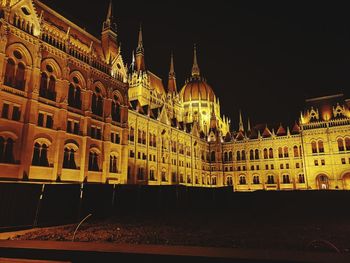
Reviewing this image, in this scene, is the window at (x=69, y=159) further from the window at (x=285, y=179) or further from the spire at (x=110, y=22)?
the window at (x=285, y=179)

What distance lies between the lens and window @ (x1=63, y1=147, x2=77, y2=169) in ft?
98.6

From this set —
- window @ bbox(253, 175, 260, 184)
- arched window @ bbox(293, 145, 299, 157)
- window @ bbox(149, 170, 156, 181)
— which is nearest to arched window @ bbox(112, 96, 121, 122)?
window @ bbox(149, 170, 156, 181)

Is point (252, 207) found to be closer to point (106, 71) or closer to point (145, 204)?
point (145, 204)

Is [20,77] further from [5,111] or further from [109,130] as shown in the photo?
[109,130]

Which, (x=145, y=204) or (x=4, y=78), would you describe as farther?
(x=4, y=78)

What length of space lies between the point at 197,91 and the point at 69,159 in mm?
73824

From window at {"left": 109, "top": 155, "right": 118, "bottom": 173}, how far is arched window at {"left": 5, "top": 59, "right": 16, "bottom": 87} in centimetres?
1606

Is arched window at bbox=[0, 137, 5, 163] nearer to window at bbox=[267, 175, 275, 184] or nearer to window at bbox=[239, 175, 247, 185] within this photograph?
window at bbox=[239, 175, 247, 185]

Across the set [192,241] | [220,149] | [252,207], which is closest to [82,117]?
[252,207]

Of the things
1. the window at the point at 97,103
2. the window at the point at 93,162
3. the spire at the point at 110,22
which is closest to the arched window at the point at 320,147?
the spire at the point at 110,22

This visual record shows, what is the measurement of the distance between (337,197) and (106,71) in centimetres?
3258

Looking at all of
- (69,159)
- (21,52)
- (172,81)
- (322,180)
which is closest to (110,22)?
(21,52)

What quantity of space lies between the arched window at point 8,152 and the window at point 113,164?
14.1m

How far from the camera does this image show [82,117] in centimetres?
3284
